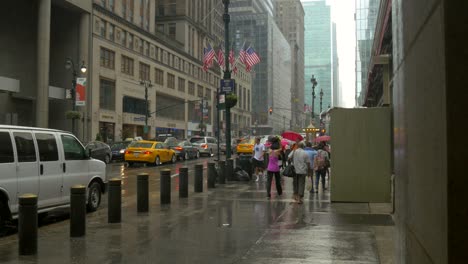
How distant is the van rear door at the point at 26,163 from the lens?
29.6 ft

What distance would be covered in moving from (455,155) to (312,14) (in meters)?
148

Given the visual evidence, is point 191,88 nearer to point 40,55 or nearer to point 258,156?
point 40,55

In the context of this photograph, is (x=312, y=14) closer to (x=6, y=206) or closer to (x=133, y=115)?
(x=133, y=115)

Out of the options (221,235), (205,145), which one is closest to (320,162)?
(221,235)

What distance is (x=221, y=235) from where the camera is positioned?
8.67m

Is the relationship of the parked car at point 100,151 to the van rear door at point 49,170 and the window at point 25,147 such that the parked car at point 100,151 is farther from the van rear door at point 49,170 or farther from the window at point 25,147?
the window at point 25,147

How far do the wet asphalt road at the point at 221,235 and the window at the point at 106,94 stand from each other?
48.0 metres

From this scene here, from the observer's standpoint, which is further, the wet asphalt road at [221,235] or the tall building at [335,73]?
the tall building at [335,73]

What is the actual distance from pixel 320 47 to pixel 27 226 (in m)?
117

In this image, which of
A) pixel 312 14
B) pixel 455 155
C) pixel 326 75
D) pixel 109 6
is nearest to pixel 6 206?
pixel 455 155

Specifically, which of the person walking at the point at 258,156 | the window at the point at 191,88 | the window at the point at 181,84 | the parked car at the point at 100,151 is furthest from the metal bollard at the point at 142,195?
the window at the point at 191,88

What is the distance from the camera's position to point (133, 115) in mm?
66438

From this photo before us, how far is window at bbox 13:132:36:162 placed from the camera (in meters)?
9.04

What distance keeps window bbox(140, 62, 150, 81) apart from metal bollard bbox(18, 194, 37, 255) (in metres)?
63.5
